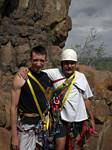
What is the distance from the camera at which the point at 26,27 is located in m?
15.5

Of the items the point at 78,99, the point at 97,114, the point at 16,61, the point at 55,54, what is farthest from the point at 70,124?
the point at 55,54

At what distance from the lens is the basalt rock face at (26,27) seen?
49.3 ft

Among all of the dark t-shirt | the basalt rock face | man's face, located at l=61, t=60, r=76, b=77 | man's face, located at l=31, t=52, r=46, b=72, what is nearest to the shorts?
the dark t-shirt

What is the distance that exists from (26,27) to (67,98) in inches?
409

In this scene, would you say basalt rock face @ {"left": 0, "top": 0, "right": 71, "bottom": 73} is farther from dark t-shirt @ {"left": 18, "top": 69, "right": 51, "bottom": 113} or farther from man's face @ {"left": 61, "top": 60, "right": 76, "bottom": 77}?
dark t-shirt @ {"left": 18, "top": 69, "right": 51, "bottom": 113}

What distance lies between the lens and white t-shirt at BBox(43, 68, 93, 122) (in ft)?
17.8

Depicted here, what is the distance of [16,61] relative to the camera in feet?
49.3

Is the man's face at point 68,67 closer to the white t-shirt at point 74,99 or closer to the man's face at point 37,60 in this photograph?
the white t-shirt at point 74,99

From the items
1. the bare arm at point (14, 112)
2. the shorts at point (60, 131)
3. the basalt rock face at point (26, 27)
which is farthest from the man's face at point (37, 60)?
the basalt rock face at point (26, 27)

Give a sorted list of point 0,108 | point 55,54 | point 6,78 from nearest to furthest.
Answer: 1. point 0,108
2. point 6,78
3. point 55,54

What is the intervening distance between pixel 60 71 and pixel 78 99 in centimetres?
47

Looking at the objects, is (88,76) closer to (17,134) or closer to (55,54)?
(17,134)

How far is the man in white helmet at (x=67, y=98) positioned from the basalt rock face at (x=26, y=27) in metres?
9.32

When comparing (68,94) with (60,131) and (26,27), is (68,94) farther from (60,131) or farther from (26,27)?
(26,27)
